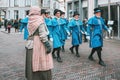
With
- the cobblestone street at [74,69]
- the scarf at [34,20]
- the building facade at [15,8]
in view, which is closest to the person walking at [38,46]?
the scarf at [34,20]

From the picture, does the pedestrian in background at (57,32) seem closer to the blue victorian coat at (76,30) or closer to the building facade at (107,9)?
the blue victorian coat at (76,30)

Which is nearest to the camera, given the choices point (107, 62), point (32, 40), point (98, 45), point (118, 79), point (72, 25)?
point (32, 40)

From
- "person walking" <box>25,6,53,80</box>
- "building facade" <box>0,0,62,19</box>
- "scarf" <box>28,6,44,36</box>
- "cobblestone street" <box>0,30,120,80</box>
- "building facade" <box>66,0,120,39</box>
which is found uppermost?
"building facade" <box>0,0,62,19</box>

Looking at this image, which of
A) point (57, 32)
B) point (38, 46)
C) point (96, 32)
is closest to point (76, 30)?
point (57, 32)

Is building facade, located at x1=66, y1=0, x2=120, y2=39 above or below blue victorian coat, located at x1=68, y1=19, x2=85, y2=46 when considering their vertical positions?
above

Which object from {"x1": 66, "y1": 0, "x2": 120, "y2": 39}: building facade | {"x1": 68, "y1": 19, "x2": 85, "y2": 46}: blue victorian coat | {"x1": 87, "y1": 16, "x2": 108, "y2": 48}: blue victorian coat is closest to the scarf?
{"x1": 87, "y1": 16, "x2": 108, "y2": 48}: blue victorian coat

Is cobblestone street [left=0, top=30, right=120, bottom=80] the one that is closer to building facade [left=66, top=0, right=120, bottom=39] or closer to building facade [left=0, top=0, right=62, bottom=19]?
building facade [left=66, top=0, right=120, bottom=39]

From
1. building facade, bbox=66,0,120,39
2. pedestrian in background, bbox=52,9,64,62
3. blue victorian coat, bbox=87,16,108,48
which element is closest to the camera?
blue victorian coat, bbox=87,16,108,48

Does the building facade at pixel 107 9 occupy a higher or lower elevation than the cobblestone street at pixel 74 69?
higher

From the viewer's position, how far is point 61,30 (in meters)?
11.3

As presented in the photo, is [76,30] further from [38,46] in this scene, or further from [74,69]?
[38,46]

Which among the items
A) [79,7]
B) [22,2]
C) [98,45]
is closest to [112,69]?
[98,45]

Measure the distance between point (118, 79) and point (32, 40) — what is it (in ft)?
8.91

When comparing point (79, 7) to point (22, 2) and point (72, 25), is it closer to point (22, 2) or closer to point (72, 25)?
point (72, 25)
